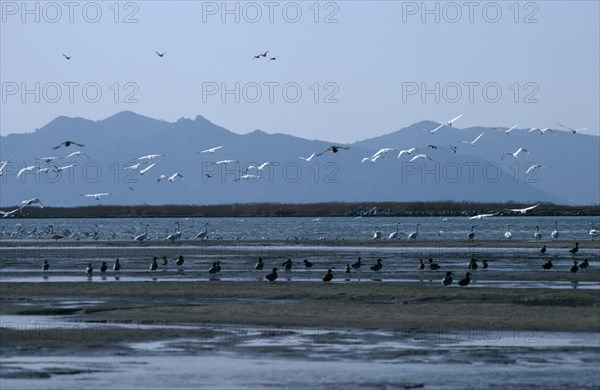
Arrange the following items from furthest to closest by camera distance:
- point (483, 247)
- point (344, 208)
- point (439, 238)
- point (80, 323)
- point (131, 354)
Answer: point (344, 208)
point (439, 238)
point (483, 247)
point (80, 323)
point (131, 354)

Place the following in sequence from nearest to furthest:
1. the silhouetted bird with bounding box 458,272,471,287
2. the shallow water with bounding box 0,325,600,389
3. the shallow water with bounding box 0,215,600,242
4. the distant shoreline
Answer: the shallow water with bounding box 0,325,600,389 → the silhouetted bird with bounding box 458,272,471,287 → the shallow water with bounding box 0,215,600,242 → the distant shoreline

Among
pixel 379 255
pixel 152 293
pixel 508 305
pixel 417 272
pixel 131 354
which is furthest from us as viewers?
pixel 379 255

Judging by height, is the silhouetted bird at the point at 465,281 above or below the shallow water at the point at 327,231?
below

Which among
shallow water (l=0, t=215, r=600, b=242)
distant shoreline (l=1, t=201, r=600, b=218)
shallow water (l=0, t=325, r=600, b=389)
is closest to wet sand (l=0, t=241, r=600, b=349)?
shallow water (l=0, t=325, r=600, b=389)

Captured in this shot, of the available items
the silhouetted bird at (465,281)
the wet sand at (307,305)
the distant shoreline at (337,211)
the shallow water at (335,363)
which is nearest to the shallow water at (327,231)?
the distant shoreline at (337,211)

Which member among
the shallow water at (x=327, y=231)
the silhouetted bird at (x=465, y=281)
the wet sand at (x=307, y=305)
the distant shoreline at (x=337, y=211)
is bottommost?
the wet sand at (x=307, y=305)

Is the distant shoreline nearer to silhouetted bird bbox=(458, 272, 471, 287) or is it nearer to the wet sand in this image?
silhouetted bird bbox=(458, 272, 471, 287)

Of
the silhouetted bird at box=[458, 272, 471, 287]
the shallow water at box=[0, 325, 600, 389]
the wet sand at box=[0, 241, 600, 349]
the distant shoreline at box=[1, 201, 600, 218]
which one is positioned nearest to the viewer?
the shallow water at box=[0, 325, 600, 389]

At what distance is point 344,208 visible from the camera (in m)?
146

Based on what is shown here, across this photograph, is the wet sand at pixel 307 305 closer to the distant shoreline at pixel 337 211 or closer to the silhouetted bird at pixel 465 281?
the silhouetted bird at pixel 465 281

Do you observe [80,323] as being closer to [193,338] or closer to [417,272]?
[193,338]

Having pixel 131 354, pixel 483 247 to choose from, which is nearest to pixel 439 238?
pixel 483 247

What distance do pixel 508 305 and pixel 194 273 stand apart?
A: 14.0 metres

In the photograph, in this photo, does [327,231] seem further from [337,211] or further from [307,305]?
[337,211]
